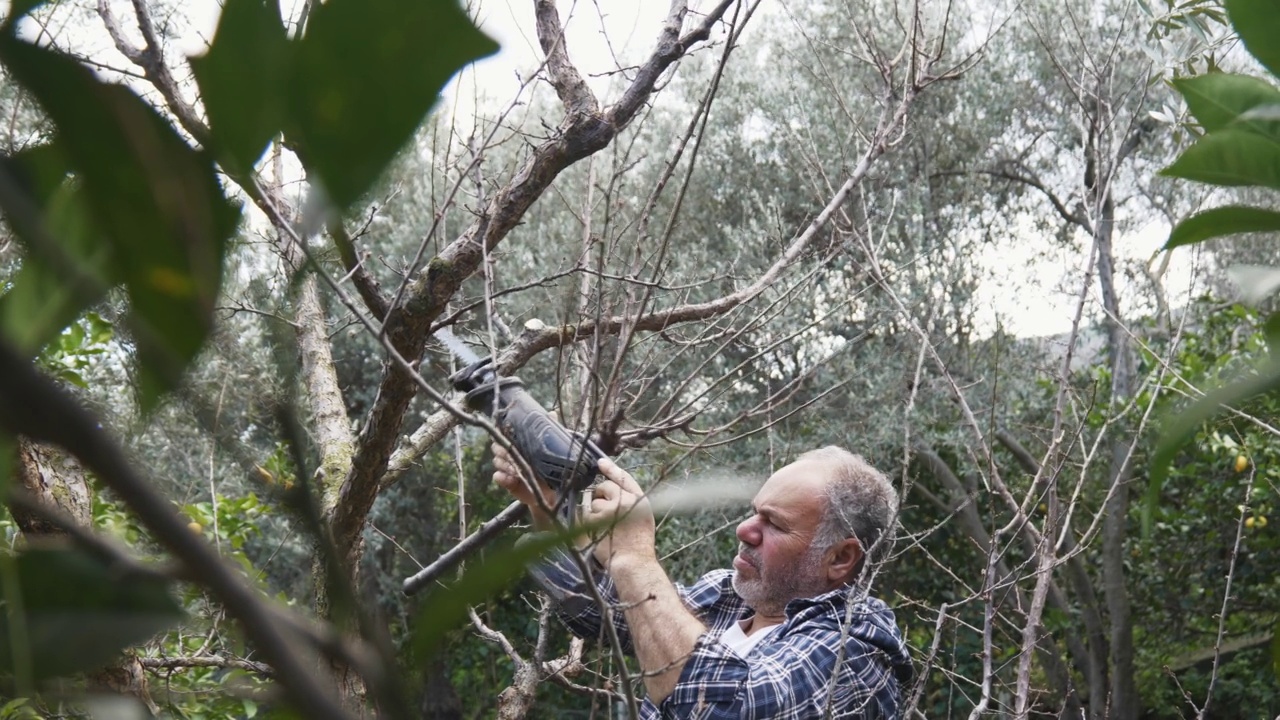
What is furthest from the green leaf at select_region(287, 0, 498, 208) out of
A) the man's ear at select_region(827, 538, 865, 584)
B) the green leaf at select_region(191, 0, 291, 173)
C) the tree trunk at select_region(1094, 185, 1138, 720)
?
the tree trunk at select_region(1094, 185, 1138, 720)

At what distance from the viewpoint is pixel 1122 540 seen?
6375mm

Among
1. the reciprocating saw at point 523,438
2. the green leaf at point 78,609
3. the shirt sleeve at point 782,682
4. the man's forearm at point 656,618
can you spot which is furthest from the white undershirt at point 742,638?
the green leaf at point 78,609

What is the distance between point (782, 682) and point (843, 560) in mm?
444

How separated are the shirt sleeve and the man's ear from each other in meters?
0.25

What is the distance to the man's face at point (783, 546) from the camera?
2.16m

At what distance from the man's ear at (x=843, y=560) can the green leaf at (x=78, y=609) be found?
2.06 metres

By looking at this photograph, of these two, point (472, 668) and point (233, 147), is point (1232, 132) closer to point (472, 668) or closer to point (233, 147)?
point (233, 147)

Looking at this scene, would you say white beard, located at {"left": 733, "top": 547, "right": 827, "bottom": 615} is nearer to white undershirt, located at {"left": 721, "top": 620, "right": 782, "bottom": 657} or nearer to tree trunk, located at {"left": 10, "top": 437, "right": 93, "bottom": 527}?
white undershirt, located at {"left": 721, "top": 620, "right": 782, "bottom": 657}

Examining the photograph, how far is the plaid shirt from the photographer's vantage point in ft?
5.92

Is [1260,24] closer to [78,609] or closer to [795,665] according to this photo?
[78,609]

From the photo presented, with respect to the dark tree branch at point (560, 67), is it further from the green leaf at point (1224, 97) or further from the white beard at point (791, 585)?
the green leaf at point (1224, 97)

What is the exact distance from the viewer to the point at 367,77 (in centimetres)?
20

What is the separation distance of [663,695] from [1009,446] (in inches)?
187

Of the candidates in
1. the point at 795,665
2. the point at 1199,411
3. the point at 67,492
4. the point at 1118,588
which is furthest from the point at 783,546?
the point at 1118,588
